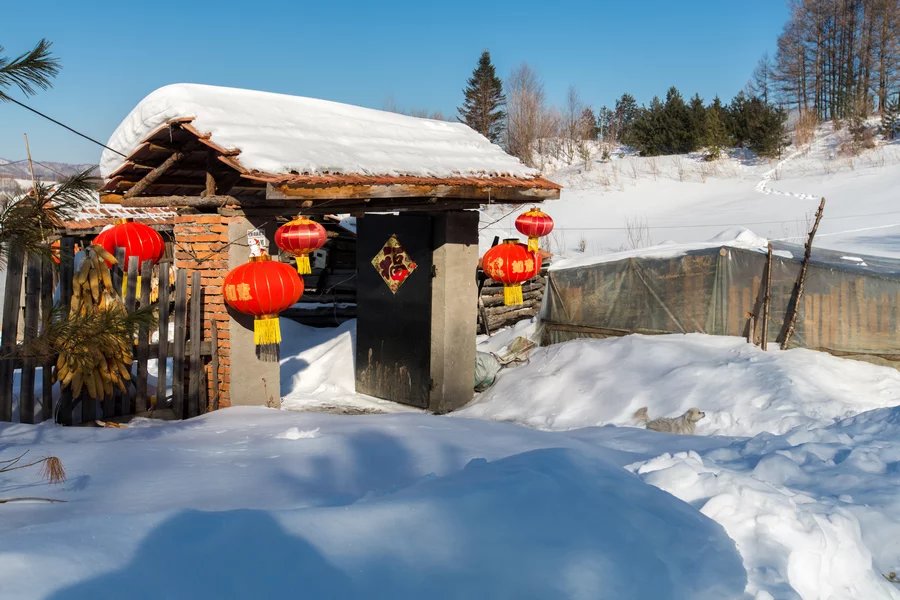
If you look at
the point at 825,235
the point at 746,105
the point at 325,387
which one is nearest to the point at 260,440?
the point at 325,387

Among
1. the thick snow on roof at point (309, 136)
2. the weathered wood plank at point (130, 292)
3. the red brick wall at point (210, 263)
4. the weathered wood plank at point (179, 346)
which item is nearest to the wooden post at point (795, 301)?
the thick snow on roof at point (309, 136)

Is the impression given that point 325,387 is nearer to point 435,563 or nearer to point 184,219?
point 184,219

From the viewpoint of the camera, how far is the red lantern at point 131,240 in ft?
25.7

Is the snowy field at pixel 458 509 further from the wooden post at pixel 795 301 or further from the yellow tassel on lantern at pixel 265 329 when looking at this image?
the wooden post at pixel 795 301

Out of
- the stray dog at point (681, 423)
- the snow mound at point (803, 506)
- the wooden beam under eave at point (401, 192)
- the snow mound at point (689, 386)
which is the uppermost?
the wooden beam under eave at point (401, 192)

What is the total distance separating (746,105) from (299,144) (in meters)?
33.8

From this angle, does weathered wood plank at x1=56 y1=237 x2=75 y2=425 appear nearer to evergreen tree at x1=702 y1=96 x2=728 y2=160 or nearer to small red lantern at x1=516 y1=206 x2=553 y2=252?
small red lantern at x1=516 y1=206 x2=553 y2=252

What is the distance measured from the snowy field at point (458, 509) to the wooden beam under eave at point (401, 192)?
84.1 inches

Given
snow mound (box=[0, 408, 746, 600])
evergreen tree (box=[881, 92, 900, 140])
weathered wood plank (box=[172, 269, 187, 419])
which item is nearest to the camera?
snow mound (box=[0, 408, 746, 600])

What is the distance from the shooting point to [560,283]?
40.0 feet

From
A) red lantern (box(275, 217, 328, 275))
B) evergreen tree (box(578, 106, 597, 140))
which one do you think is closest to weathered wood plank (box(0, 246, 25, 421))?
red lantern (box(275, 217, 328, 275))

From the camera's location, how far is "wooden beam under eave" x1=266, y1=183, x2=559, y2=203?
6695 mm

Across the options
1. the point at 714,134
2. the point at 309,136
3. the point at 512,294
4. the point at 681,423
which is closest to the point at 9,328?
the point at 309,136

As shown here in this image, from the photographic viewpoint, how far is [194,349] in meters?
7.02
